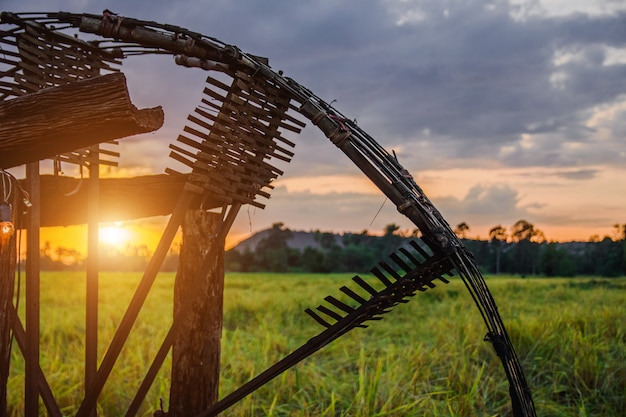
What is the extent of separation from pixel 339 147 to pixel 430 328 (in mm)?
6504

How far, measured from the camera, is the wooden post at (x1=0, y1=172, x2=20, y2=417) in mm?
2705

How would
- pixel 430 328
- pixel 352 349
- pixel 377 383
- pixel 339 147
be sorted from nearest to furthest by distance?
pixel 339 147
pixel 377 383
pixel 352 349
pixel 430 328

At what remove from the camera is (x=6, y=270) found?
272 centimetres

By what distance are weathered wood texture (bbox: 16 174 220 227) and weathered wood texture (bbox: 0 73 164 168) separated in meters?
1.02

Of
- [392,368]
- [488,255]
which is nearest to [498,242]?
[488,255]

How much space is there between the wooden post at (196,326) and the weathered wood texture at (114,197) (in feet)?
0.89

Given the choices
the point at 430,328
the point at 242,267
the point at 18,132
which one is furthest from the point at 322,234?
the point at 18,132

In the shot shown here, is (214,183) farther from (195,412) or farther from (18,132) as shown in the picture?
(195,412)

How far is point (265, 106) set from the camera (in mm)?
2883

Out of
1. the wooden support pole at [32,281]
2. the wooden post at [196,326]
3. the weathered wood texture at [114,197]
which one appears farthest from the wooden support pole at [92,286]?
the wooden post at [196,326]

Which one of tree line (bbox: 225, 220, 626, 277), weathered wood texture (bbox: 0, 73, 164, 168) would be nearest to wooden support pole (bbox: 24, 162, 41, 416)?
weathered wood texture (bbox: 0, 73, 164, 168)

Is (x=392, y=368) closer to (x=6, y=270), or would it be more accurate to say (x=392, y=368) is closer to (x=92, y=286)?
(x=92, y=286)

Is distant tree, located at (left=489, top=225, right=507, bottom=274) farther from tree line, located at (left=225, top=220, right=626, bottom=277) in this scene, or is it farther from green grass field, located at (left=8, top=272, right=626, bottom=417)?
green grass field, located at (left=8, top=272, right=626, bottom=417)

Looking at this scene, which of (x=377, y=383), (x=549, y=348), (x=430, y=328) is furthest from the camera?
(x=430, y=328)
